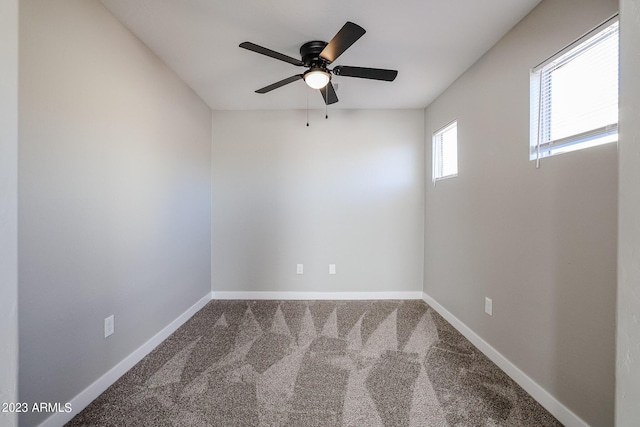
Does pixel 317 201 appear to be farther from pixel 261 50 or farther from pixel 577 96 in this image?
pixel 577 96

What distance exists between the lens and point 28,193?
3.92 ft

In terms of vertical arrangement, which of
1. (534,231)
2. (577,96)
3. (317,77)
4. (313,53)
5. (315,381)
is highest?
(313,53)

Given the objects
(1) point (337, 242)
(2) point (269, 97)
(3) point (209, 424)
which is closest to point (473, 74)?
(2) point (269, 97)

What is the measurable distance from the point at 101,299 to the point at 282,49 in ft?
6.96

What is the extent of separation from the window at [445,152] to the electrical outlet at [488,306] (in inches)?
46.7

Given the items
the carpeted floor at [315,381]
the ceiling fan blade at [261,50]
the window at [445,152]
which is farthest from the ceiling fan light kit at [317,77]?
the carpeted floor at [315,381]

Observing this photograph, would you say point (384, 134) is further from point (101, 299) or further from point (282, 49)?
point (101, 299)

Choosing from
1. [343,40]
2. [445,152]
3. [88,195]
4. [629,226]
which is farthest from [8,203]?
[445,152]

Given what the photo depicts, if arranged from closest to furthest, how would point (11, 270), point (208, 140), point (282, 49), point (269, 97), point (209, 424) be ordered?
point (11, 270), point (209, 424), point (282, 49), point (269, 97), point (208, 140)

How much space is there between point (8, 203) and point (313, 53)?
6.01ft

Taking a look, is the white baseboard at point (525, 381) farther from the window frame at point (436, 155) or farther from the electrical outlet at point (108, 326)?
the electrical outlet at point (108, 326)

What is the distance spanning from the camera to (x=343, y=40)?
4.96 ft

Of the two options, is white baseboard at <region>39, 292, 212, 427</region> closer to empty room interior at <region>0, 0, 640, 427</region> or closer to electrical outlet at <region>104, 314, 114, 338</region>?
empty room interior at <region>0, 0, 640, 427</region>

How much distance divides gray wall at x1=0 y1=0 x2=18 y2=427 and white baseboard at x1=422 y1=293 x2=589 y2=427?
222 cm
